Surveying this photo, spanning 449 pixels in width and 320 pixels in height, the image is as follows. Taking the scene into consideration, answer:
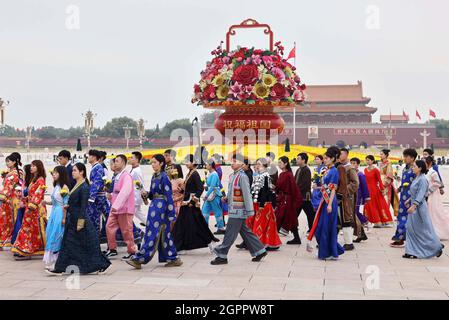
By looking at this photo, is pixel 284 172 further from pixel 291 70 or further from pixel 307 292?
pixel 307 292

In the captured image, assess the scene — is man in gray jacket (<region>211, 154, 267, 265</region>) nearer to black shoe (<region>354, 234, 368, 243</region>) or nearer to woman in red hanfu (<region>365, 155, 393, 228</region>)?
black shoe (<region>354, 234, 368, 243</region>)

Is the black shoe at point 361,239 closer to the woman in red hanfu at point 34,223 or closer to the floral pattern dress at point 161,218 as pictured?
the floral pattern dress at point 161,218

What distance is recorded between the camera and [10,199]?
7.55 metres

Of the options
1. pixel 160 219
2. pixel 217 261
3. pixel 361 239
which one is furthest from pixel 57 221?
pixel 361 239

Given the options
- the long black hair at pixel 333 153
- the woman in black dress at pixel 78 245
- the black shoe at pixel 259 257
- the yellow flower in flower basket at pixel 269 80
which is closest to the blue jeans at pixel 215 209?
the yellow flower in flower basket at pixel 269 80

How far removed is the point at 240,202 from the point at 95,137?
6349 centimetres

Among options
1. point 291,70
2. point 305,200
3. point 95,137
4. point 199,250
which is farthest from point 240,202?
point 95,137

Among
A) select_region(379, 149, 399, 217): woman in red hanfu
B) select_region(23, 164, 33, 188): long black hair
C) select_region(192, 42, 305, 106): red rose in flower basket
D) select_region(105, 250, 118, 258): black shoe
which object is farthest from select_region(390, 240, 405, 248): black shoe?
select_region(23, 164, 33, 188): long black hair

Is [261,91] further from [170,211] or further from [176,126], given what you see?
[176,126]

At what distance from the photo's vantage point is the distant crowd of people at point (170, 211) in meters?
6.16

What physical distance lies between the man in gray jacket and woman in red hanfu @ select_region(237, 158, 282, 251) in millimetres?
826

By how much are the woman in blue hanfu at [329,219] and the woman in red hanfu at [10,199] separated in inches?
150

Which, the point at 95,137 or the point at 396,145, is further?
the point at 95,137

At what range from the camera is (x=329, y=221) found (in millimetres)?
7039
